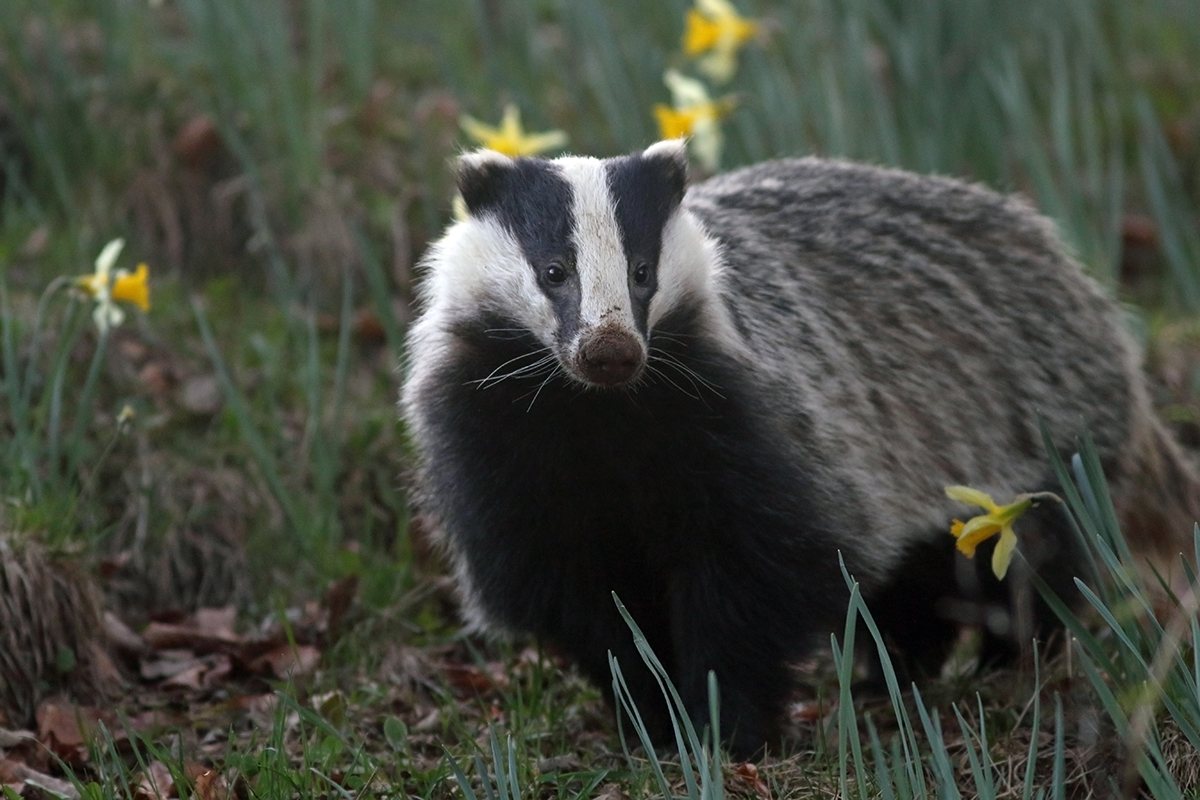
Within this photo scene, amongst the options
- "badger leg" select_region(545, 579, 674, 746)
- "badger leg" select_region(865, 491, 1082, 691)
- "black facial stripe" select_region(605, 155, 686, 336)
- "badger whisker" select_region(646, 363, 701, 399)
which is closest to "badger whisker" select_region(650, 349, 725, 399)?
"badger whisker" select_region(646, 363, 701, 399)

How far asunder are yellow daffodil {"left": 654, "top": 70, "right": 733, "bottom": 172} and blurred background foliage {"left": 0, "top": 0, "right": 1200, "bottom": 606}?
17 centimetres

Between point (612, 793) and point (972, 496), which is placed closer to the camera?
point (972, 496)

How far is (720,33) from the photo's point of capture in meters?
4.53

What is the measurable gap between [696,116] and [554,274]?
1.64 m

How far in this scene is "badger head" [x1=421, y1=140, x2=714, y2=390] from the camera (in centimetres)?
260

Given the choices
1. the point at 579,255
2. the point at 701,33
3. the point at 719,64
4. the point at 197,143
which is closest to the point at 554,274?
the point at 579,255

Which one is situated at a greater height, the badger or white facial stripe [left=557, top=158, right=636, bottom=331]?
white facial stripe [left=557, top=158, right=636, bottom=331]

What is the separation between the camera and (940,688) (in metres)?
3.46

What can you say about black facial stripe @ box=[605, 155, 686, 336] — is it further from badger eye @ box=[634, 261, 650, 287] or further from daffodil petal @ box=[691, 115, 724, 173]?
daffodil petal @ box=[691, 115, 724, 173]

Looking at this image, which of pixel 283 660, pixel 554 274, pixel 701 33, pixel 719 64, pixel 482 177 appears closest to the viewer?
pixel 554 274

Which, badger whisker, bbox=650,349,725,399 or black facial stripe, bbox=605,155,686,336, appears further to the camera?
badger whisker, bbox=650,349,725,399

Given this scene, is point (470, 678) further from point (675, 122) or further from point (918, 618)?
point (675, 122)

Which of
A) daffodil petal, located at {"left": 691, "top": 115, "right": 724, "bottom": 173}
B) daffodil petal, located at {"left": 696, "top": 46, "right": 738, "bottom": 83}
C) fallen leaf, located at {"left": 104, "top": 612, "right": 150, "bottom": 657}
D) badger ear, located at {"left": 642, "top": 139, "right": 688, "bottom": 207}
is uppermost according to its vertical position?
badger ear, located at {"left": 642, "top": 139, "right": 688, "bottom": 207}

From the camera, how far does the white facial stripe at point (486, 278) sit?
2.77m
